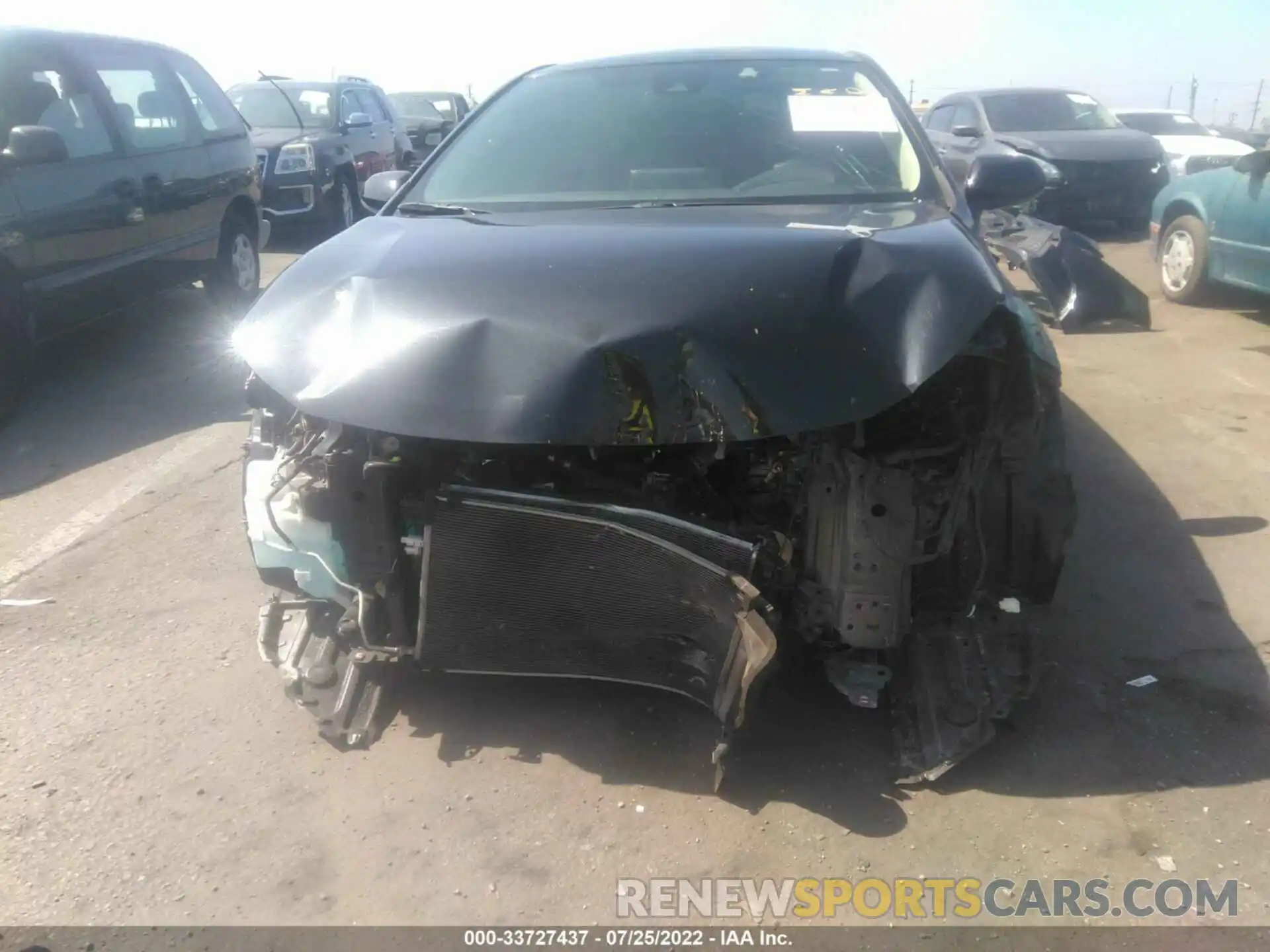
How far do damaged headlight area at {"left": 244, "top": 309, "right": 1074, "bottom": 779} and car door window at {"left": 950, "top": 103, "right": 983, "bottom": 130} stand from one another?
31.0 ft

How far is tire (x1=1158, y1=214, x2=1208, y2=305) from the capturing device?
746 cm

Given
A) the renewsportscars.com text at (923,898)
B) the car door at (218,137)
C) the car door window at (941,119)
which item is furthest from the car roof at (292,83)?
the renewsportscars.com text at (923,898)

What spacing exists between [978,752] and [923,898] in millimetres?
551

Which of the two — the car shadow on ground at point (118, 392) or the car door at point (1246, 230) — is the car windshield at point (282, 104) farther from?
the car door at point (1246, 230)

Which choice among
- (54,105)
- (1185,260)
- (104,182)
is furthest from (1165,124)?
(54,105)

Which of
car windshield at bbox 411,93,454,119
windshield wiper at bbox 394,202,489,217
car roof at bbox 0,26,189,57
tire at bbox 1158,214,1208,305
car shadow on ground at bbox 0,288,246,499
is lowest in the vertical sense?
tire at bbox 1158,214,1208,305

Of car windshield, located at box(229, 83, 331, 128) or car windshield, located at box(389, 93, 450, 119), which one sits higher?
→ car windshield, located at box(229, 83, 331, 128)

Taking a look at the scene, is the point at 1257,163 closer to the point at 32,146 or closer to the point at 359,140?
the point at 32,146

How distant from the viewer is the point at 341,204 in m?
10.2

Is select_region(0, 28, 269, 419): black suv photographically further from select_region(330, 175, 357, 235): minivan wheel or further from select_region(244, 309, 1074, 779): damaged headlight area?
select_region(244, 309, 1074, 779): damaged headlight area

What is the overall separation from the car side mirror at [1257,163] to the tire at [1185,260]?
59 centimetres

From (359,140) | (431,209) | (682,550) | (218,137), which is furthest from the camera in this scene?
(359,140)

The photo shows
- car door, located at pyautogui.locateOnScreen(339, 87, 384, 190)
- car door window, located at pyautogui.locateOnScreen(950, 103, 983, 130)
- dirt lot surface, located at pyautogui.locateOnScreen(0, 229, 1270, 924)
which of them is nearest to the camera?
dirt lot surface, located at pyautogui.locateOnScreen(0, 229, 1270, 924)

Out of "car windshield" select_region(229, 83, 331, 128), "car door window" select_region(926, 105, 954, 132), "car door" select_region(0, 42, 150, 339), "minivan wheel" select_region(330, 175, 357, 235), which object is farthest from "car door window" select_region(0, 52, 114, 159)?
"car door window" select_region(926, 105, 954, 132)
